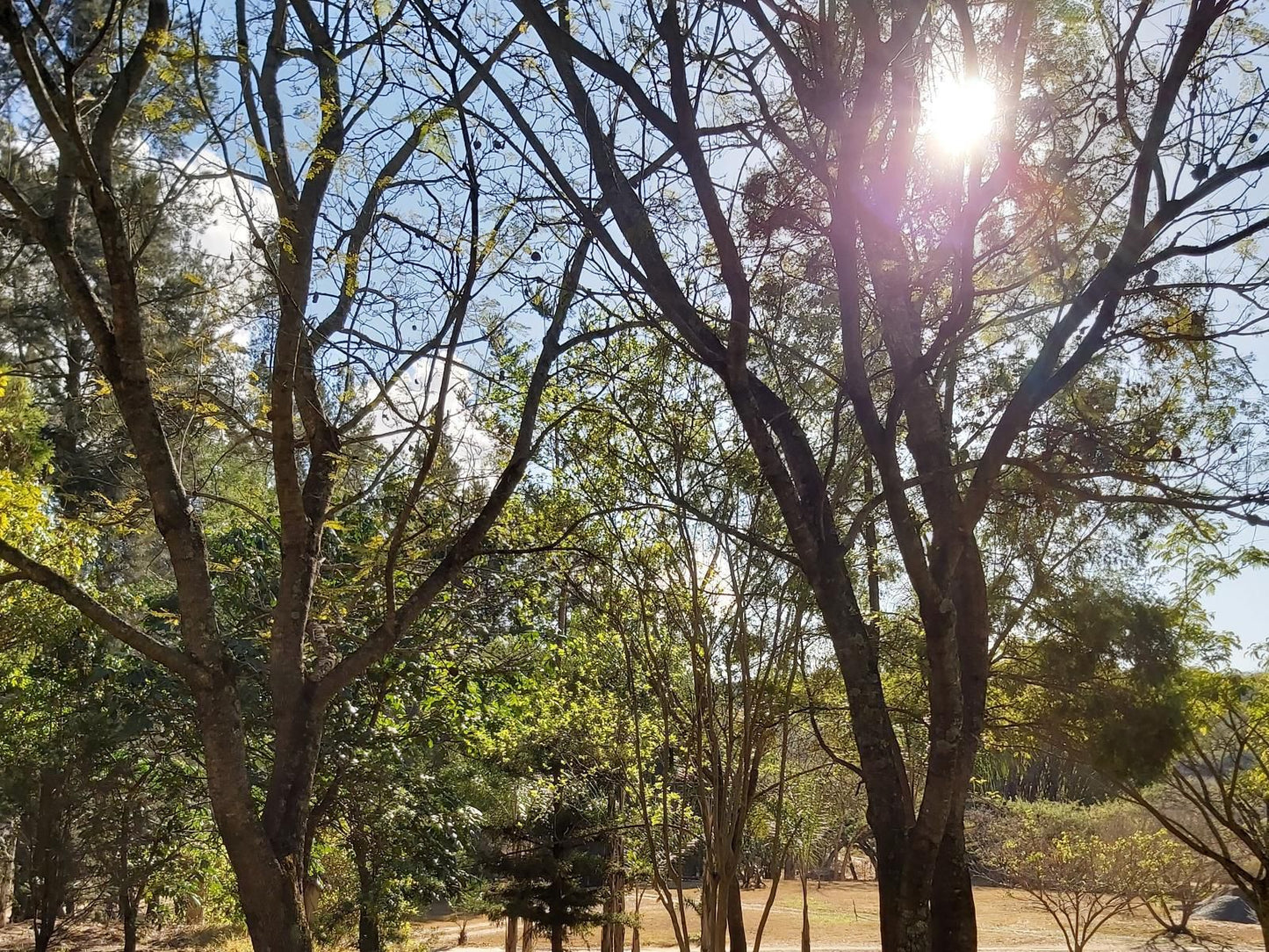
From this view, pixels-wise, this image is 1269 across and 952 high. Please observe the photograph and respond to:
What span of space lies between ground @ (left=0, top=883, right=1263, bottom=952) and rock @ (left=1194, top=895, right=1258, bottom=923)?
1028mm

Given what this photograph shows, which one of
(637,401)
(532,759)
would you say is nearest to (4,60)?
(637,401)

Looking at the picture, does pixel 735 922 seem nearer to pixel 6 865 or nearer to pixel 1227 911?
pixel 6 865

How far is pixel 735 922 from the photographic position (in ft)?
19.0

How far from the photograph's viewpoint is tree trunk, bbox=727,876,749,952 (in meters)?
5.52

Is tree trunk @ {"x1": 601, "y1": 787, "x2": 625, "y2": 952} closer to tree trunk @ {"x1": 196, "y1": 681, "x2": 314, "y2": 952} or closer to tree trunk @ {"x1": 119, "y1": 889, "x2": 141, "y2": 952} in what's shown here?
tree trunk @ {"x1": 119, "y1": 889, "x2": 141, "y2": 952}

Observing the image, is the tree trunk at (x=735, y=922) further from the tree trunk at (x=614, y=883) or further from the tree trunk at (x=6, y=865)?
the tree trunk at (x=6, y=865)

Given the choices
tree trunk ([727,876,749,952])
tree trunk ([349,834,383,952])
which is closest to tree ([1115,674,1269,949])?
tree trunk ([727,876,749,952])

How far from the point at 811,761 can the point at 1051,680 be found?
9401 mm

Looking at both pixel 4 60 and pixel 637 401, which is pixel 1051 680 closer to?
pixel 637 401

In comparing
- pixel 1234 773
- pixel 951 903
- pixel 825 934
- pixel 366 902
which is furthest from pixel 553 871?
pixel 825 934

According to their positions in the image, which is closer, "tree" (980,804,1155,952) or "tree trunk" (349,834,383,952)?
"tree trunk" (349,834,383,952)

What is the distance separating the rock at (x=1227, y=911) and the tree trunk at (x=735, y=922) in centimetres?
2151

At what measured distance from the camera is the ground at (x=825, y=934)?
1577 cm

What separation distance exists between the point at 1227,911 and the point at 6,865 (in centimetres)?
2648
